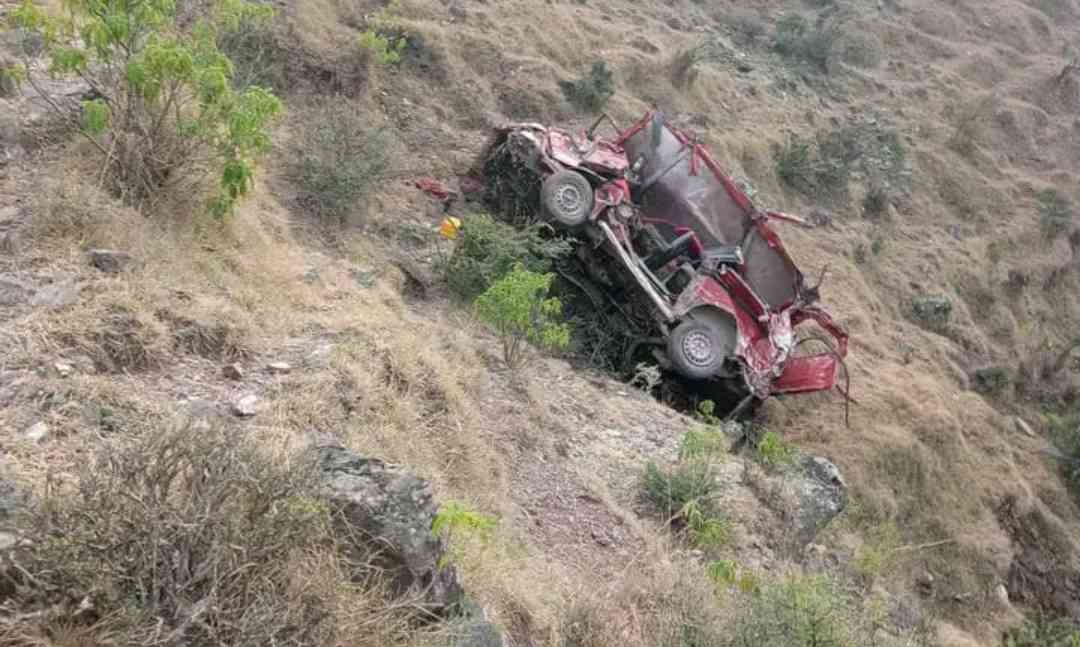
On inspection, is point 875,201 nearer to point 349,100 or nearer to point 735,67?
point 735,67

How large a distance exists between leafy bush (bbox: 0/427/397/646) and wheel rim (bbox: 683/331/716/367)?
198 inches

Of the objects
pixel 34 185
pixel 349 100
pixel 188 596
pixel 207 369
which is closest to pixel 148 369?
pixel 207 369

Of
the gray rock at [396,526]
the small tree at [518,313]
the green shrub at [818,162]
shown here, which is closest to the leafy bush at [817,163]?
the green shrub at [818,162]

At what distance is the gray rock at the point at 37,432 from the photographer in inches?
112

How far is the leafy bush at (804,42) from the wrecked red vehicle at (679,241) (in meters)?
10.3

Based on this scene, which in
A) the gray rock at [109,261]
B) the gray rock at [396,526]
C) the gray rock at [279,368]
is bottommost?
the gray rock at [279,368]

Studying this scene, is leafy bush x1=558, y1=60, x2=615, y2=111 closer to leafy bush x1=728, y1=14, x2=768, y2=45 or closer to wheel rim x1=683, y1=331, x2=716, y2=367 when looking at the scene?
wheel rim x1=683, y1=331, x2=716, y2=367

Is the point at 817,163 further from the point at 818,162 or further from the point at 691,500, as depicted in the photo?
the point at 691,500

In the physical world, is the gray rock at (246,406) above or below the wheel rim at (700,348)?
above

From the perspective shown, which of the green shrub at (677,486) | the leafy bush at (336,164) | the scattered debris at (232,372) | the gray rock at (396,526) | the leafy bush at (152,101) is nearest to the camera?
the gray rock at (396,526)

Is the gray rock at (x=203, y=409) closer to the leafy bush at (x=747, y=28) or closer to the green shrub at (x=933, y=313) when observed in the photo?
the green shrub at (x=933, y=313)

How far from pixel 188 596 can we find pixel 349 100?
6.99 m

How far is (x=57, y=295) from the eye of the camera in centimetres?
375


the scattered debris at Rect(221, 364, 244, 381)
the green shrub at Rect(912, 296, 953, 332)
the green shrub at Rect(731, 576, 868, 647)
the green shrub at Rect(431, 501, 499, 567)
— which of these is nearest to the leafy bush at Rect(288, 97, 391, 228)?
the scattered debris at Rect(221, 364, 244, 381)
